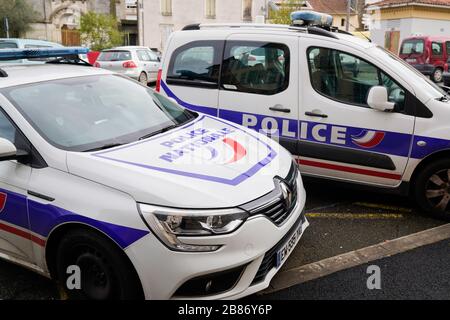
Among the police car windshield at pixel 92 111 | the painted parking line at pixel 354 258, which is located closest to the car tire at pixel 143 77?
the police car windshield at pixel 92 111

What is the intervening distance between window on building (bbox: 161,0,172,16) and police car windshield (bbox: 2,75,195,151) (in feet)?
107

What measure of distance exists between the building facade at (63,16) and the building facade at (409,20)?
1914 centimetres

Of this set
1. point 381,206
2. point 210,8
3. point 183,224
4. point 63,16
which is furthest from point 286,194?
point 210,8

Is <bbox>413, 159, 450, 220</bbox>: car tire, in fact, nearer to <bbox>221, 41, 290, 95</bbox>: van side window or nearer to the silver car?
<bbox>221, 41, 290, 95</bbox>: van side window

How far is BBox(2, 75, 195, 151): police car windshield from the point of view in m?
2.92

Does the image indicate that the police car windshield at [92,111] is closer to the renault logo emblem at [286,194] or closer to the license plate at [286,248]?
the renault logo emblem at [286,194]

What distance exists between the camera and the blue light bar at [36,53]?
3578 mm

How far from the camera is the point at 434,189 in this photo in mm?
4082

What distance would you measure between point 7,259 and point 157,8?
33727 mm

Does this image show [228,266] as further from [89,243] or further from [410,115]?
[410,115]

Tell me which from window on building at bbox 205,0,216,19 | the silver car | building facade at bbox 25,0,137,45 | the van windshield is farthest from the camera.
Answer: window on building at bbox 205,0,216,19

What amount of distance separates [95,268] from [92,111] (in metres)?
1.21

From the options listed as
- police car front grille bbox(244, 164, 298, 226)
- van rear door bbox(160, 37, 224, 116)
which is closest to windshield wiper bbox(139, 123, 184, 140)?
police car front grille bbox(244, 164, 298, 226)
